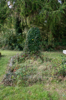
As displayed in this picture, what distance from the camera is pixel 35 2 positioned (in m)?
7.78

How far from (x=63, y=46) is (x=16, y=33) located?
708 cm

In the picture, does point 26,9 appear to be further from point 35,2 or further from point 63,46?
point 63,46

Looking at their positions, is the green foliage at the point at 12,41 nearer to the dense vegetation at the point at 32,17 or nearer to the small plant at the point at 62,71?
the dense vegetation at the point at 32,17

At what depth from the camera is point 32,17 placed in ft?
30.2

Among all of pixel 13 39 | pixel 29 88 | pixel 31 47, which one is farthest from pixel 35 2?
pixel 29 88

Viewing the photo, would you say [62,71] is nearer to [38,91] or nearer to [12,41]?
[38,91]

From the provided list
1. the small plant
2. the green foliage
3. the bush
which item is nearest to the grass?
the small plant

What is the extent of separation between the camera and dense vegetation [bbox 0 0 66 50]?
771 centimetres

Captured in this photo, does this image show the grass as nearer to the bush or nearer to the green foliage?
the bush

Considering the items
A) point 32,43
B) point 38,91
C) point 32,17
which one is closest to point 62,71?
point 38,91

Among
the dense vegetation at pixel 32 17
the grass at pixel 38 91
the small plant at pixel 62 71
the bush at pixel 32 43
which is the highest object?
the dense vegetation at pixel 32 17

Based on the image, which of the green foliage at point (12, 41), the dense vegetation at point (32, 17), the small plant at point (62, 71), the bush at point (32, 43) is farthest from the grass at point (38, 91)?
the green foliage at point (12, 41)

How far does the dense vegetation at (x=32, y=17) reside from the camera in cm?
771

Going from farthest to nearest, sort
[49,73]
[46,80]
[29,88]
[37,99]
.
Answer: [49,73] → [46,80] → [29,88] → [37,99]
